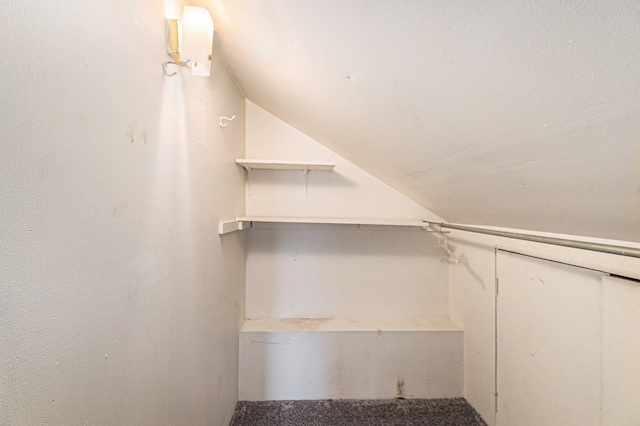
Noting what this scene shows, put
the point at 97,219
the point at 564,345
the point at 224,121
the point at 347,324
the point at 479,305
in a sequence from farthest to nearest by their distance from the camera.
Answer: the point at 347,324 < the point at 479,305 < the point at 224,121 < the point at 564,345 < the point at 97,219

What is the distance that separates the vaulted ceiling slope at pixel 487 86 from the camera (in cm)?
44

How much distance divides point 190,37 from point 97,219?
65cm

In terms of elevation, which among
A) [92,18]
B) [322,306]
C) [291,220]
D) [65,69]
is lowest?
[322,306]

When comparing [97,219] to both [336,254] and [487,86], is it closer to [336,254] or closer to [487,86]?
[487,86]

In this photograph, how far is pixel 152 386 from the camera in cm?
79

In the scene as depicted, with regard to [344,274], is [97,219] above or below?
above

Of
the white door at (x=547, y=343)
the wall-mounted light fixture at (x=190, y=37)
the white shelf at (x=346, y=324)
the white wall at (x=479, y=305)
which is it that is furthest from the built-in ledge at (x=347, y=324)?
the wall-mounted light fixture at (x=190, y=37)

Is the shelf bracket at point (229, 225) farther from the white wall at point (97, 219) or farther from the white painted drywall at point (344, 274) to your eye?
the white painted drywall at point (344, 274)

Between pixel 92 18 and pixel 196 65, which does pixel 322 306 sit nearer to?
pixel 196 65

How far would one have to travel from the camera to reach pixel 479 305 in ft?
5.41

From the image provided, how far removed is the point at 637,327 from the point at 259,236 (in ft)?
6.38

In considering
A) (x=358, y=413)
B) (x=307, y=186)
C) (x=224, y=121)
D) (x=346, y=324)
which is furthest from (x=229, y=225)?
(x=358, y=413)

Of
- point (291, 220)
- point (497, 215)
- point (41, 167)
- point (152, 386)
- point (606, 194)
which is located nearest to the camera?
point (41, 167)

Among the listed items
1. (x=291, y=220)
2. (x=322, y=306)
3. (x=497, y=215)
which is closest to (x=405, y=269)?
(x=322, y=306)
